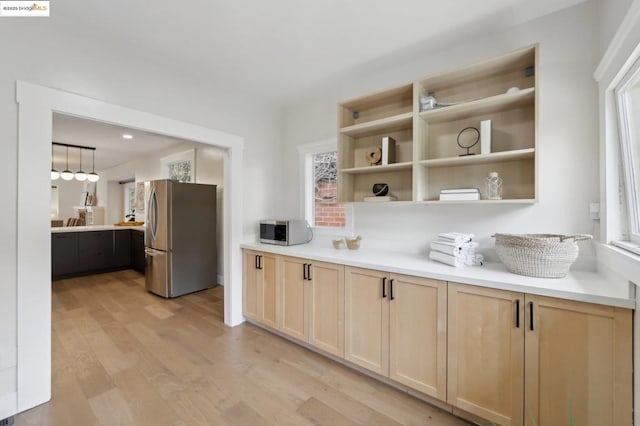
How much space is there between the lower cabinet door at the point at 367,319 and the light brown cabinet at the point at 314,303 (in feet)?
0.24

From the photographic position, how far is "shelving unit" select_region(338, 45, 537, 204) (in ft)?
6.04

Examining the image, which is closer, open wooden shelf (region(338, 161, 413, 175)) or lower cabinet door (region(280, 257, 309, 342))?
open wooden shelf (region(338, 161, 413, 175))

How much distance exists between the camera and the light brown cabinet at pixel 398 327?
5.47ft

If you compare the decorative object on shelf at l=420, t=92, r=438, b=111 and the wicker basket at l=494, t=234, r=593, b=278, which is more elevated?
the decorative object on shelf at l=420, t=92, r=438, b=111

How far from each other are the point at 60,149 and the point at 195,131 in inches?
208

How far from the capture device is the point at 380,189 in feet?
7.86

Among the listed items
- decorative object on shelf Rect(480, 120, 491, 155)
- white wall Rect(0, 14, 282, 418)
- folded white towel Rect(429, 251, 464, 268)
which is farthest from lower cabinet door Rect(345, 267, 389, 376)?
white wall Rect(0, 14, 282, 418)

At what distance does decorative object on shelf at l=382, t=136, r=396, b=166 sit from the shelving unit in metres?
0.09

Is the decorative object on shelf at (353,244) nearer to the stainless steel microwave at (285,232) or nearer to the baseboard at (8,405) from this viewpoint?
the stainless steel microwave at (285,232)

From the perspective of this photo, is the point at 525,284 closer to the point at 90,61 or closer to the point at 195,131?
the point at 195,131

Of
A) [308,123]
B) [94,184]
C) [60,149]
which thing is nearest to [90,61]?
[308,123]

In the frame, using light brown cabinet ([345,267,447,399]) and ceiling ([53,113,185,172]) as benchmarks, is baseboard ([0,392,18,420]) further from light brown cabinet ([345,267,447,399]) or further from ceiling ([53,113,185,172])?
ceiling ([53,113,185,172])

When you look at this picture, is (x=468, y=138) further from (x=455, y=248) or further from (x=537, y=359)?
(x=537, y=359)

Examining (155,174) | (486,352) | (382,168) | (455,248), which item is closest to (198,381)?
(486,352)
